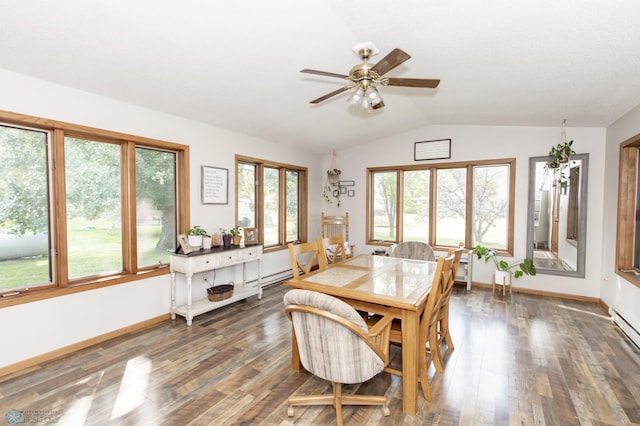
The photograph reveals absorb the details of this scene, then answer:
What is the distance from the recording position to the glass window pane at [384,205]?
578 cm

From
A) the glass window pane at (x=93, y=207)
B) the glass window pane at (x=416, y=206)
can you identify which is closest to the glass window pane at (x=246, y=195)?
the glass window pane at (x=93, y=207)

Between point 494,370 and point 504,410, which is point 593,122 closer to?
point 494,370

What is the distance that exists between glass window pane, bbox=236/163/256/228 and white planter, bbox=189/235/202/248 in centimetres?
100

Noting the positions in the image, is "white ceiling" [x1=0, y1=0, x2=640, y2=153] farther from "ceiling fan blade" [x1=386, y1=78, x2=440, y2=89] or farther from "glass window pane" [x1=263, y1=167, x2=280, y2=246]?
"glass window pane" [x1=263, y1=167, x2=280, y2=246]

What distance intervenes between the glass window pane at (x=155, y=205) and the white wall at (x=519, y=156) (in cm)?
347

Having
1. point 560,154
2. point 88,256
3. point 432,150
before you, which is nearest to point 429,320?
point 88,256

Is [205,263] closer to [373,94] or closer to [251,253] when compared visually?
[251,253]

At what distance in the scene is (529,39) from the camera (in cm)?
211

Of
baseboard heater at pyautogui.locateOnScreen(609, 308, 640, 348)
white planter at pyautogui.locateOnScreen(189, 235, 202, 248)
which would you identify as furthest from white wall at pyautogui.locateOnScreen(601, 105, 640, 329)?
white planter at pyautogui.locateOnScreen(189, 235, 202, 248)

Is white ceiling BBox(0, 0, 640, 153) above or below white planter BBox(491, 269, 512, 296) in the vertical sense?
above

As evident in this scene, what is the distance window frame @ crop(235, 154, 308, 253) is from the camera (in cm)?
480

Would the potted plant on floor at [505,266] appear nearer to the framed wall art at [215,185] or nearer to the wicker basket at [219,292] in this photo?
the wicker basket at [219,292]

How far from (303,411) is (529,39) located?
2967mm

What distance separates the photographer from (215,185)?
404 centimetres
